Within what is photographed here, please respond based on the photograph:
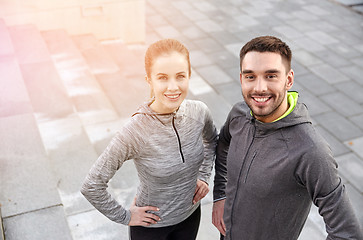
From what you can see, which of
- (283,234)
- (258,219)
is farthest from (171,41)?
(283,234)

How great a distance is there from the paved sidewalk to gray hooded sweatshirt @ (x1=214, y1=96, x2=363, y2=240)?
1.51 meters

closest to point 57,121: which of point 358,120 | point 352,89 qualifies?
point 358,120

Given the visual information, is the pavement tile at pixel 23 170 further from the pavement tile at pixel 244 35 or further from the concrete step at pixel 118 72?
the pavement tile at pixel 244 35

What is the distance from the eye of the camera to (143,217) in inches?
90.4

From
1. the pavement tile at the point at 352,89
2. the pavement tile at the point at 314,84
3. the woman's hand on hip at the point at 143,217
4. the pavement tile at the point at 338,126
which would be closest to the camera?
the woman's hand on hip at the point at 143,217

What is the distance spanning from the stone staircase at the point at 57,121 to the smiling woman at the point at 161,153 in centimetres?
114

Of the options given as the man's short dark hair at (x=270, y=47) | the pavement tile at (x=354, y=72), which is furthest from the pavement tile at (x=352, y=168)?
the man's short dark hair at (x=270, y=47)

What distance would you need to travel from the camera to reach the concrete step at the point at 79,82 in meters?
Answer: 4.95

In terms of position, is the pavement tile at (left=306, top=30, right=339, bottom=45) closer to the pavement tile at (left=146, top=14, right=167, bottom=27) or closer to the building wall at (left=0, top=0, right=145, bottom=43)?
the pavement tile at (left=146, top=14, right=167, bottom=27)

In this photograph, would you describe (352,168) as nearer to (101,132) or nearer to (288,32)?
(101,132)

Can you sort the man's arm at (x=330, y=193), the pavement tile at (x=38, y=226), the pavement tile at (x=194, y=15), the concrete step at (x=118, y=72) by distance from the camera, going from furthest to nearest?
the pavement tile at (x=194, y=15) < the concrete step at (x=118, y=72) < the pavement tile at (x=38, y=226) < the man's arm at (x=330, y=193)

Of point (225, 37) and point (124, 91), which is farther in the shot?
point (225, 37)

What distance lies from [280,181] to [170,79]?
762 millimetres

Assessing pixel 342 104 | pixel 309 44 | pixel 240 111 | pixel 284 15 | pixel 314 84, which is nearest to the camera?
pixel 240 111
